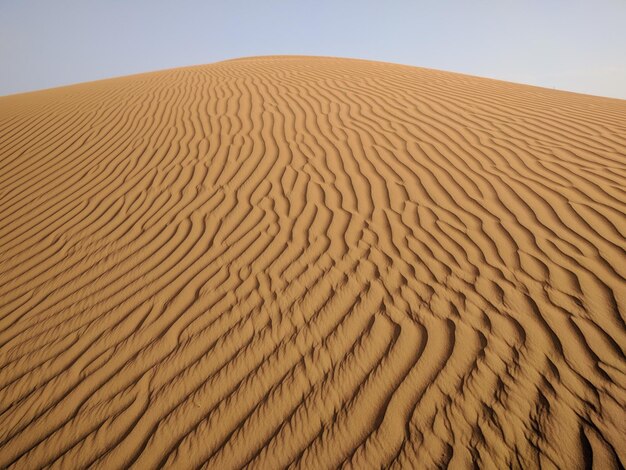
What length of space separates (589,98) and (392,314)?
6808mm

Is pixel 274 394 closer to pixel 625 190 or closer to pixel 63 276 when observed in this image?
pixel 63 276

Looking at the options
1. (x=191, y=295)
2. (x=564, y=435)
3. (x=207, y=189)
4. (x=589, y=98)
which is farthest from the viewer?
(x=589, y=98)

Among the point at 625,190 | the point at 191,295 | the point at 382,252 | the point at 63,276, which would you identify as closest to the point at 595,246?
the point at 625,190

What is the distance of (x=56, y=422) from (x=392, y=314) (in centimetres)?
189

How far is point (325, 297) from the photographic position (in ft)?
8.48

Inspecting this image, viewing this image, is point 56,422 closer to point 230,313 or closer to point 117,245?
point 230,313

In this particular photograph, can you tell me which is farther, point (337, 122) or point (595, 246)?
point (337, 122)

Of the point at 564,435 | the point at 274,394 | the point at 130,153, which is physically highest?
the point at 564,435

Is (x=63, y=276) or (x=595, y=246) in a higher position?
(x=595, y=246)

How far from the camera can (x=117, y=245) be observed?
3523 mm

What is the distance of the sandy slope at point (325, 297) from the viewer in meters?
1.81

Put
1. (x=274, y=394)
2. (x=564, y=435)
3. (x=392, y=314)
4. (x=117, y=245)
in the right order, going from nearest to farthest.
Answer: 1. (x=564, y=435)
2. (x=274, y=394)
3. (x=392, y=314)
4. (x=117, y=245)

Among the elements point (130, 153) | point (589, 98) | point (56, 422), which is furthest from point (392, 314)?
point (589, 98)

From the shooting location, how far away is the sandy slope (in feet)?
5.92
